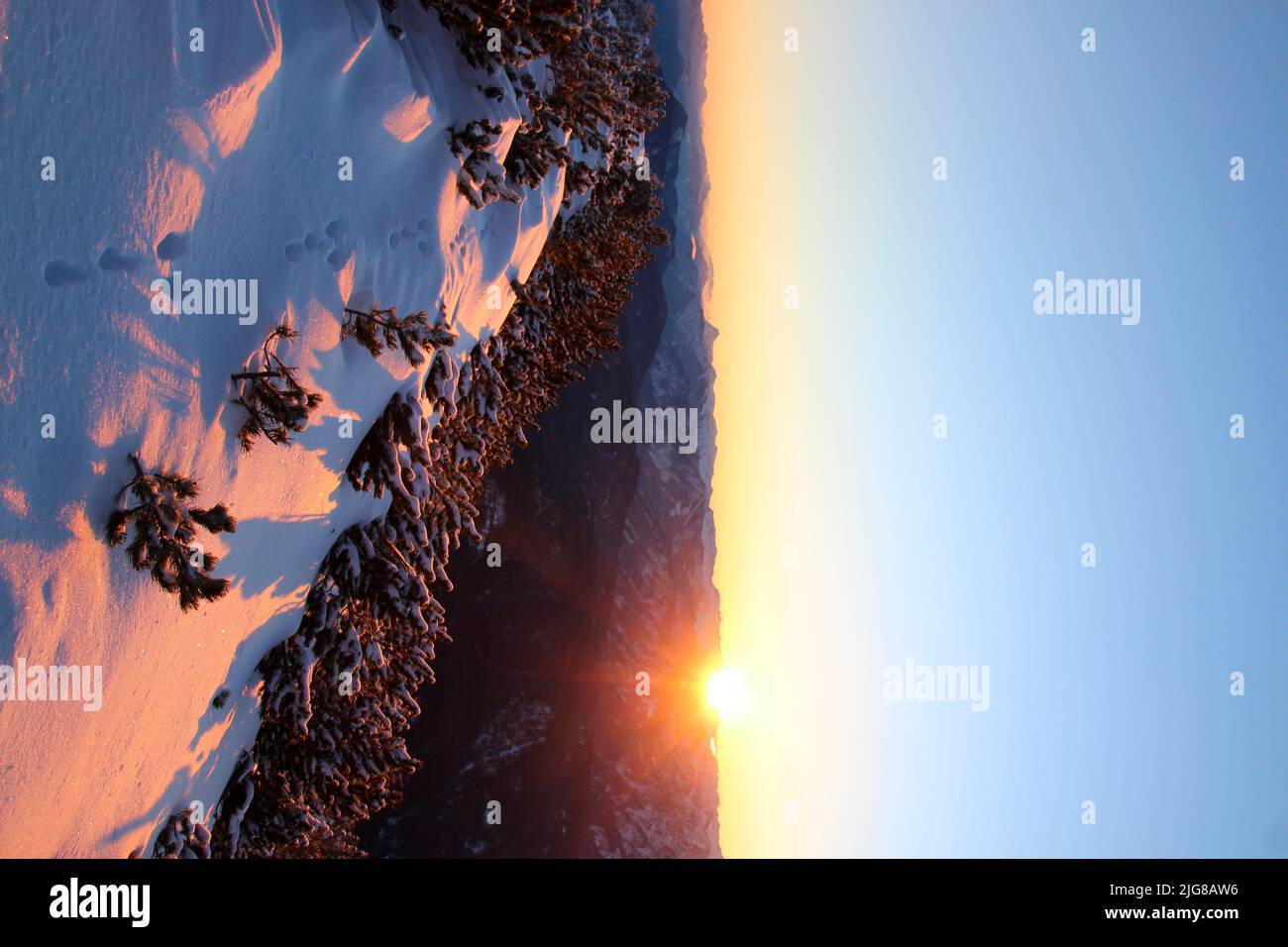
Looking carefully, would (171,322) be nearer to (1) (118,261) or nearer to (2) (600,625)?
(1) (118,261)

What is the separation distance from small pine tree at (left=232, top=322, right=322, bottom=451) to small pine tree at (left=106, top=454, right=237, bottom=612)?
0.71m

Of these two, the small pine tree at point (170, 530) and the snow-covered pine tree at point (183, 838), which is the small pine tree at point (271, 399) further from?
the snow-covered pine tree at point (183, 838)

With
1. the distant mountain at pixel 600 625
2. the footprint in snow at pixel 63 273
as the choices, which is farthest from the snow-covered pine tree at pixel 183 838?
the distant mountain at pixel 600 625

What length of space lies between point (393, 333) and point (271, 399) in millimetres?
1849

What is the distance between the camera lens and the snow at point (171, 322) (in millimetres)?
4066

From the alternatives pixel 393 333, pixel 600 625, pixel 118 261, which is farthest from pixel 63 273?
pixel 600 625

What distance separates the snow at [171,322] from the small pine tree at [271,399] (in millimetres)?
133

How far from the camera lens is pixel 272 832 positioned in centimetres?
794

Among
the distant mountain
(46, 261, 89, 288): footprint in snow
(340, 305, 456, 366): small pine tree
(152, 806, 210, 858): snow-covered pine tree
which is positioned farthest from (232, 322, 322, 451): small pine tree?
the distant mountain

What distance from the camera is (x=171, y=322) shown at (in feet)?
16.0

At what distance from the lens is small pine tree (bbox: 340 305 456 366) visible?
6.80m

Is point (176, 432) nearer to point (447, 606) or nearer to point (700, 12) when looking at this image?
point (447, 606)

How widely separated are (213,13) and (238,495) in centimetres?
359
